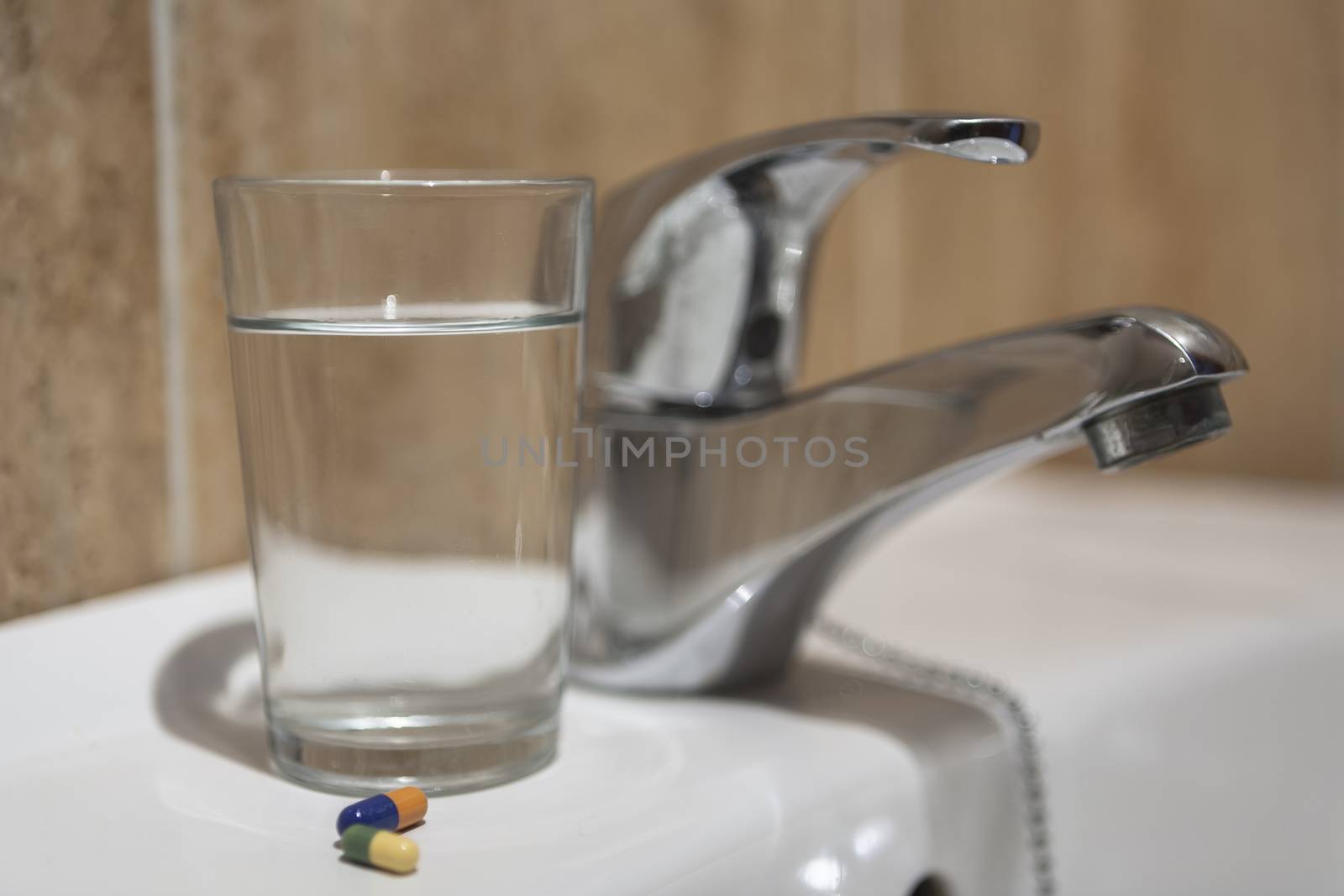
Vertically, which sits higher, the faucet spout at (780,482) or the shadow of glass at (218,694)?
the faucet spout at (780,482)

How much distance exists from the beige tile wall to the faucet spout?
133 millimetres

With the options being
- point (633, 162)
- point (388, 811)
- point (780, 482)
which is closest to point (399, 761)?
point (388, 811)

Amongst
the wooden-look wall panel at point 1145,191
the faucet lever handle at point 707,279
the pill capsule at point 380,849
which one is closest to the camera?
the pill capsule at point 380,849

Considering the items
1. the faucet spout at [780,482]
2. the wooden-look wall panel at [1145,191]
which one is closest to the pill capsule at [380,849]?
the faucet spout at [780,482]

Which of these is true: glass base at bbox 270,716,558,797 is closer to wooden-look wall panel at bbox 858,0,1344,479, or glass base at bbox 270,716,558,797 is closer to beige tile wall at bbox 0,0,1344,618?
beige tile wall at bbox 0,0,1344,618

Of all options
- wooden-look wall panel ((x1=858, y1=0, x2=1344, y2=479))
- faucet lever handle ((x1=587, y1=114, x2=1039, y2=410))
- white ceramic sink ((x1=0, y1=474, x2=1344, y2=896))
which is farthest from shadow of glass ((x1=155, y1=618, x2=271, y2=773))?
wooden-look wall panel ((x1=858, y1=0, x2=1344, y2=479))

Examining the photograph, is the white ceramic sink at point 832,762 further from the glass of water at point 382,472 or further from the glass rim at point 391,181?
the glass rim at point 391,181

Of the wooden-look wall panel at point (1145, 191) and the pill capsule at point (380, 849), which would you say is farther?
the wooden-look wall panel at point (1145, 191)

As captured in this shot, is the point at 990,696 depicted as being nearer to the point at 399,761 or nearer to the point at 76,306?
the point at 399,761

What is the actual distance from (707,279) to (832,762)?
0.13 meters

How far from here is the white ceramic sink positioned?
279 millimetres

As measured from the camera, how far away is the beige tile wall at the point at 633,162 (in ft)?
1.21

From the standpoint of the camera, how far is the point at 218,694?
372mm

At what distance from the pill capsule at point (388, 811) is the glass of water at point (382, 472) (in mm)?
17
